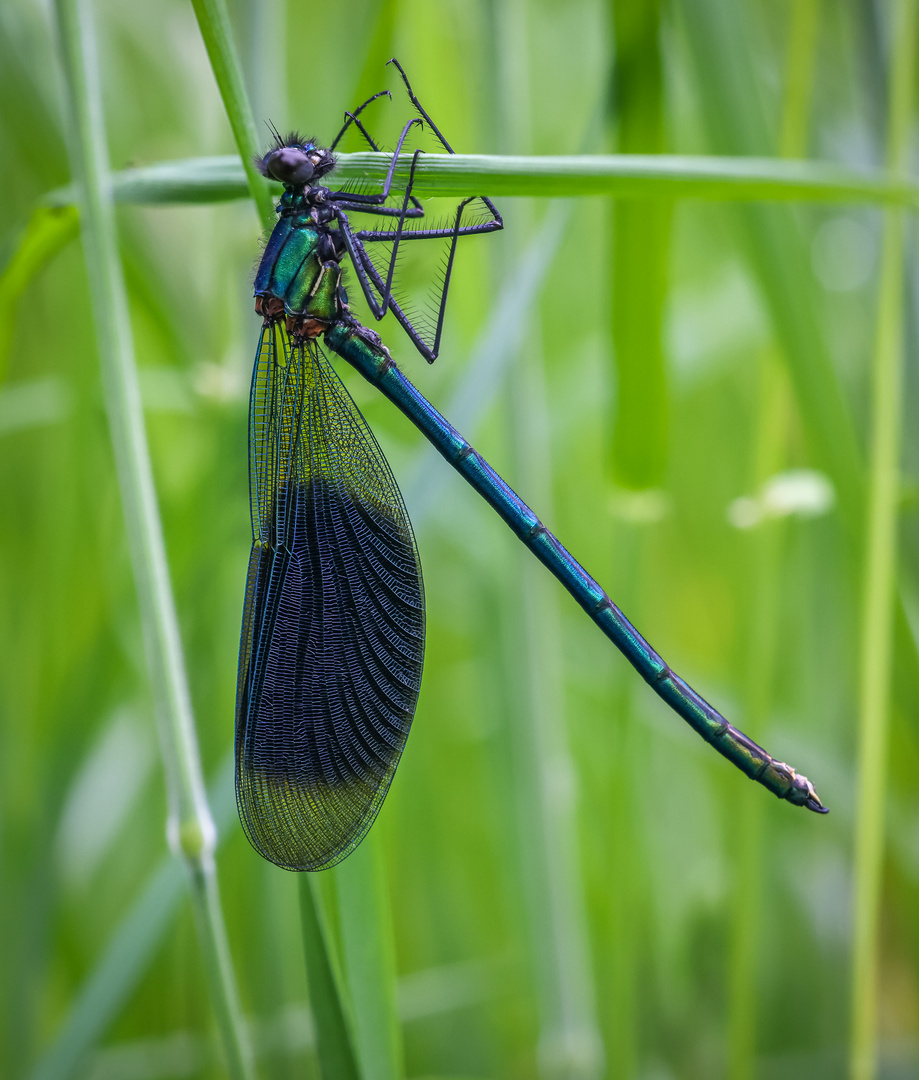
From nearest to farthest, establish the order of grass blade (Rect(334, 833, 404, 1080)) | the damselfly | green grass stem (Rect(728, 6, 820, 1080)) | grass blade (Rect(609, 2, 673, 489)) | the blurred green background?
grass blade (Rect(334, 833, 404, 1080))
grass blade (Rect(609, 2, 673, 489))
the damselfly
the blurred green background
green grass stem (Rect(728, 6, 820, 1080))

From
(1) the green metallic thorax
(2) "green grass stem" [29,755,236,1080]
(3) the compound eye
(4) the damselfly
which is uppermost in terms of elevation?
(3) the compound eye

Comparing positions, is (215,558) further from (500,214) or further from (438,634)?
(438,634)

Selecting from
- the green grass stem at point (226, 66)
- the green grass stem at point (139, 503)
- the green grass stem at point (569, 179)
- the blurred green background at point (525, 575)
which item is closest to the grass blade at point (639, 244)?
the blurred green background at point (525, 575)

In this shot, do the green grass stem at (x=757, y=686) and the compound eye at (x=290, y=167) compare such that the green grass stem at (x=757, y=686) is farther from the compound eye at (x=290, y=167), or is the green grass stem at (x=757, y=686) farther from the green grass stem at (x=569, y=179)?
the compound eye at (x=290, y=167)

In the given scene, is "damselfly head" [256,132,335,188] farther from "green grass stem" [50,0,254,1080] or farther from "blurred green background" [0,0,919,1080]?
"green grass stem" [50,0,254,1080]

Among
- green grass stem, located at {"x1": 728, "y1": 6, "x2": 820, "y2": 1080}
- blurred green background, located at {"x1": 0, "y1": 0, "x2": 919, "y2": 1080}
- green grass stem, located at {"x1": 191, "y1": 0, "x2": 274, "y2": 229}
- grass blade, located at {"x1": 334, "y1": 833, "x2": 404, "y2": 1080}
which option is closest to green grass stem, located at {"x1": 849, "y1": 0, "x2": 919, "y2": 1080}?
blurred green background, located at {"x1": 0, "y1": 0, "x2": 919, "y2": 1080}

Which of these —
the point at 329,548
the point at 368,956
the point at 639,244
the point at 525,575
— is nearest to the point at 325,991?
the point at 368,956
